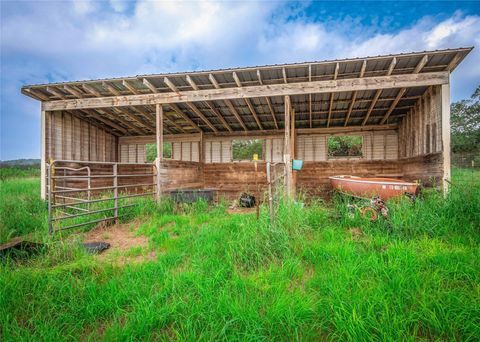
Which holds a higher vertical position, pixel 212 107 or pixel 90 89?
pixel 90 89

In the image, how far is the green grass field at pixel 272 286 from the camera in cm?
190

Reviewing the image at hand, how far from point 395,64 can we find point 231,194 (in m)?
8.68

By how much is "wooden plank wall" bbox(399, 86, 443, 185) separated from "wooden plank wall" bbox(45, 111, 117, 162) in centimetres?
1380

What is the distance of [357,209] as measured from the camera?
14.7ft

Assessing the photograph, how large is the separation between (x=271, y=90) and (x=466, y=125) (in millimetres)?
29530

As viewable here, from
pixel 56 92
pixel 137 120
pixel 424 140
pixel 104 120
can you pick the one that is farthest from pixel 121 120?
pixel 424 140

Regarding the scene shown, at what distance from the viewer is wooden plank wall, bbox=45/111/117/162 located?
8672mm

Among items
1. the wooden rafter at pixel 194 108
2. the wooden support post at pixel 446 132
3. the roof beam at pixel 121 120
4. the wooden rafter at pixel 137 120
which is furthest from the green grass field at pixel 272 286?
the roof beam at pixel 121 120

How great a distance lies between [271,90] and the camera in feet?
23.5

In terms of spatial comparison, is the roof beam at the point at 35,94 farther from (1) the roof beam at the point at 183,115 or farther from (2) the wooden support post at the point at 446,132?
(2) the wooden support post at the point at 446,132

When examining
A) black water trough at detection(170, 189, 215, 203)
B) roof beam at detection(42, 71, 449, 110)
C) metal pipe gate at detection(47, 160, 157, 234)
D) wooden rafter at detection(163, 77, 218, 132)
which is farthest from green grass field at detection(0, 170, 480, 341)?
wooden rafter at detection(163, 77, 218, 132)

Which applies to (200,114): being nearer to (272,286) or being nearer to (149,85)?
(149,85)

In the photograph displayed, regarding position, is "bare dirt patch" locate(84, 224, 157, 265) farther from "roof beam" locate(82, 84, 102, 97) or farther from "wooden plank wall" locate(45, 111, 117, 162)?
"wooden plank wall" locate(45, 111, 117, 162)

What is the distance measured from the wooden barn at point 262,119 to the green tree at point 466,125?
62.7 feet
